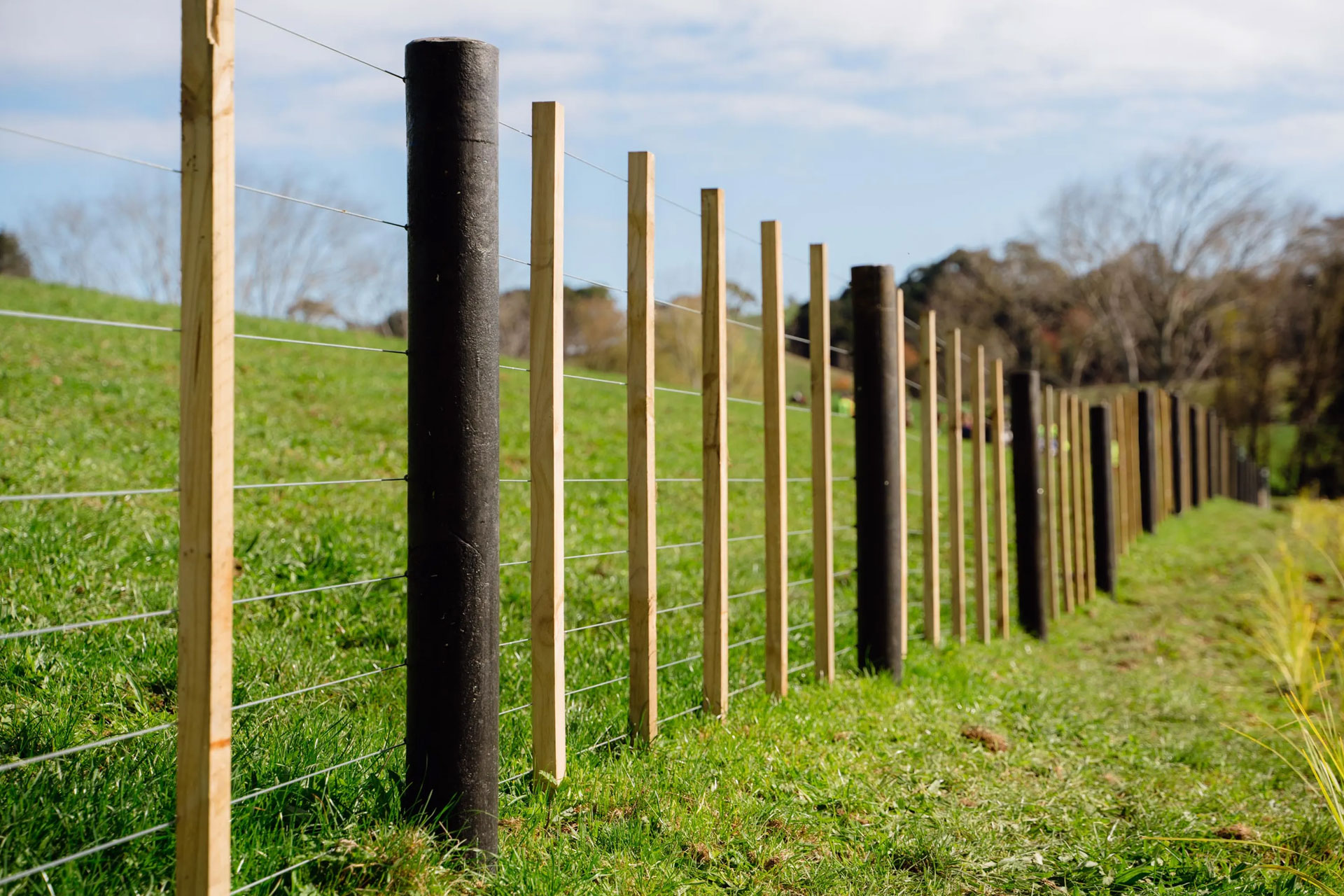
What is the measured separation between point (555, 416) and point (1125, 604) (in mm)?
7365

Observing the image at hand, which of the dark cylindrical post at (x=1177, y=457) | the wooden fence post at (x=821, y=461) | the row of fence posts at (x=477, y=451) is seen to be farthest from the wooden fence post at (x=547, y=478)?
the dark cylindrical post at (x=1177, y=457)

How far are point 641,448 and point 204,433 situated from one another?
156 centimetres

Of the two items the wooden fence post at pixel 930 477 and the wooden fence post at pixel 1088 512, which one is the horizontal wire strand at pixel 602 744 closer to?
the wooden fence post at pixel 930 477

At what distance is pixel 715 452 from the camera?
3590 mm

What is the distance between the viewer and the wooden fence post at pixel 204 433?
179 cm

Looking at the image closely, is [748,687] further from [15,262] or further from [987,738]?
[15,262]

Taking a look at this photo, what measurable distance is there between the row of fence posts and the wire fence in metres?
0.05

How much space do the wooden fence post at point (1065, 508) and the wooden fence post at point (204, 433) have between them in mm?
7018

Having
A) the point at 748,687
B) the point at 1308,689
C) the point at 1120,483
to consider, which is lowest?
the point at 1308,689

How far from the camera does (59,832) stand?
80.4 inches

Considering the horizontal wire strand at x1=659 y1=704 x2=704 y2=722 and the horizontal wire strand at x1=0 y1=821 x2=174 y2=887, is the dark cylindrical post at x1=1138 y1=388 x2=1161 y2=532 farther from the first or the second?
Answer: the horizontal wire strand at x1=0 y1=821 x2=174 y2=887

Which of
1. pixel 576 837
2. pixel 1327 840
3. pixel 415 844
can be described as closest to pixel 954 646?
pixel 1327 840

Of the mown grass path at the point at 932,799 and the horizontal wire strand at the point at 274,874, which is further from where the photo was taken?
the mown grass path at the point at 932,799

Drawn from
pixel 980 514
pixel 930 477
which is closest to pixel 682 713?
pixel 930 477
